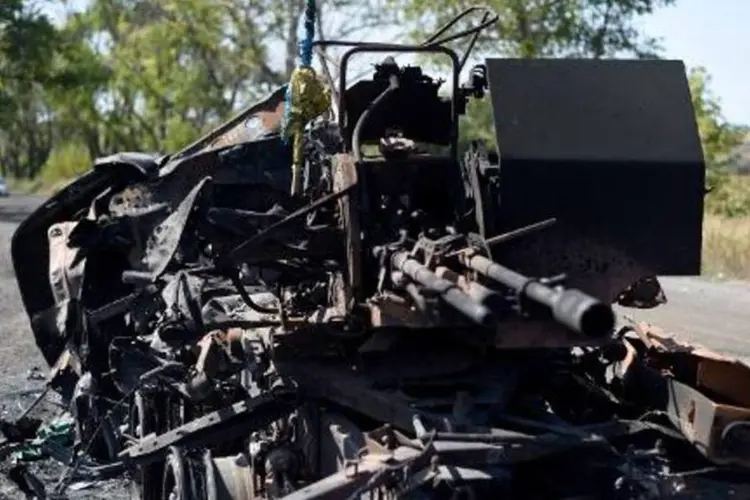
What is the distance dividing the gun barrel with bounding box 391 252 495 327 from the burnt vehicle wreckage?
0.07ft

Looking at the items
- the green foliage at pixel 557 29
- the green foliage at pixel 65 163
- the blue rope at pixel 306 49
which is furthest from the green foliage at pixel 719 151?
the green foliage at pixel 65 163

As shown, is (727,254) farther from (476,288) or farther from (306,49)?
(476,288)

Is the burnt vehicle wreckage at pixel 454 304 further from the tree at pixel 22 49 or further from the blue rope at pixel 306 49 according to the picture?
the tree at pixel 22 49

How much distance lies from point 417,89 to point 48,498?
3.72m

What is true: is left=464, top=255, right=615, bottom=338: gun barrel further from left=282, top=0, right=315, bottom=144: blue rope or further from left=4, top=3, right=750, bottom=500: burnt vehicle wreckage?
left=282, top=0, right=315, bottom=144: blue rope

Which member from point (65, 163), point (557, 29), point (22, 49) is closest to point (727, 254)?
point (557, 29)

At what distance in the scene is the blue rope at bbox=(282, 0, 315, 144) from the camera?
872cm

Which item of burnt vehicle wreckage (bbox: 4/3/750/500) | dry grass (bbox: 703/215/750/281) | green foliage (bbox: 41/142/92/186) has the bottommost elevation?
green foliage (bbox: 41/142/92/186)

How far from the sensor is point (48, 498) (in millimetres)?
10086

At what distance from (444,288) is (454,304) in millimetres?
295

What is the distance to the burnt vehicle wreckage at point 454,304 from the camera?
267 inches

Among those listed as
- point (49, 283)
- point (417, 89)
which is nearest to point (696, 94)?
point (49, 283)

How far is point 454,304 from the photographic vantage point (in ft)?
19.5

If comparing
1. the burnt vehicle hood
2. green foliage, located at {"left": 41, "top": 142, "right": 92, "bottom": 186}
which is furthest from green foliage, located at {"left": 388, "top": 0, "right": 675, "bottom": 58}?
green foliage, located at {"left": 41, "top": 142, "right": 92, "bottom": 186}
